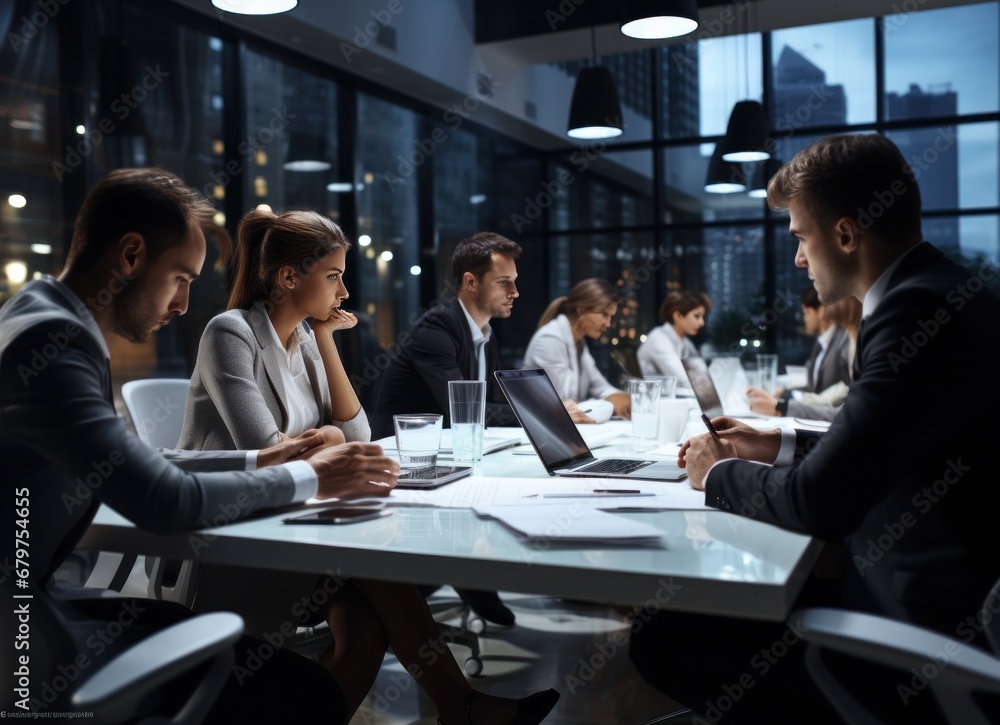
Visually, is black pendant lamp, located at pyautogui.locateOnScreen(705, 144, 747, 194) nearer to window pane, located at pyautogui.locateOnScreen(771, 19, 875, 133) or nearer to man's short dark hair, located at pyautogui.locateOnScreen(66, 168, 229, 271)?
window pane, located at pyautogui.locateOnScreen(771, 19, 875, 133)

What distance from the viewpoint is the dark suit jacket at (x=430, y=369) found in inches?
125

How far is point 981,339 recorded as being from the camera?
137 cm

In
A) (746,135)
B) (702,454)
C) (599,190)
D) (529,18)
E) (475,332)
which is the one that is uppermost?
(529,18)

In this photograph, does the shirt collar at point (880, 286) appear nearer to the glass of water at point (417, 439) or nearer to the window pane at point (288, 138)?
the glass of water at point (417, 439)

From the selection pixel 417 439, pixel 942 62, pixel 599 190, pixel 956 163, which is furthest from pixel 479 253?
pixel 942 62

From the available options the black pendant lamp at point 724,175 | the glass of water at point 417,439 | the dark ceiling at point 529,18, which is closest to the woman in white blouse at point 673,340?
the black pendant lamp at point 724,175

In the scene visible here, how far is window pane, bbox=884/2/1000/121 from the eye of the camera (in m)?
7.33

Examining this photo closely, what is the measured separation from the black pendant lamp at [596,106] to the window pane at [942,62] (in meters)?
4.17

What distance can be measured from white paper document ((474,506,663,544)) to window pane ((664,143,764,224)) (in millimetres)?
7256

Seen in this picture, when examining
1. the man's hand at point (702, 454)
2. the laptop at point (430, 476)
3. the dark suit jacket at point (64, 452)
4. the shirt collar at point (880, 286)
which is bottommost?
the laptop at point (430, 476)

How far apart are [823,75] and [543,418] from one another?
23.0 ft

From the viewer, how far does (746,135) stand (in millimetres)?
5082

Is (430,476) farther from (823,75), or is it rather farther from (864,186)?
(823,75)

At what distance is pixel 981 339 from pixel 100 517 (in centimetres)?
147
